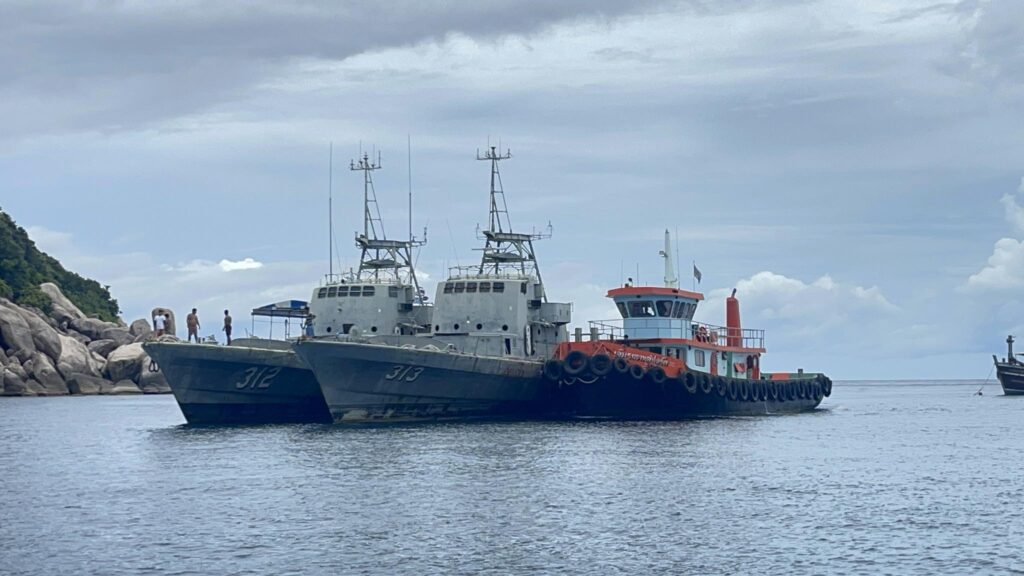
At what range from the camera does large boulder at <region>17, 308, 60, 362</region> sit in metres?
123

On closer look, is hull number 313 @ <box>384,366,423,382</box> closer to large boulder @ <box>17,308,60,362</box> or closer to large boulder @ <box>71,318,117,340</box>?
large boulder @ <box>17,308,60,362</box>

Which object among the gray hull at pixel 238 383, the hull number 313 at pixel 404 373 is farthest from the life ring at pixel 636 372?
the gray hull at pixel 238 383

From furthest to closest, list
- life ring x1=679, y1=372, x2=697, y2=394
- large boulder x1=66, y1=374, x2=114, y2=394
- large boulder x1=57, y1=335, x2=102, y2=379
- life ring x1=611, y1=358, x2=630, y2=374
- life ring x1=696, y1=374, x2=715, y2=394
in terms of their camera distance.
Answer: large boulder x1=66, y1=374, x2=114, y2=394, large boulder x1=57, y1=335, x2=102, y2=379, life ring x1=696, y1=374, x2=715, y2=394, life ring x1=679, y1=372, x2=697, y2=394, life ring x1=611, y1=358, x2=630, y2=374

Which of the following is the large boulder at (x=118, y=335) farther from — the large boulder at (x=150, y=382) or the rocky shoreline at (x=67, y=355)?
the large boulder at (x=150, y=382)

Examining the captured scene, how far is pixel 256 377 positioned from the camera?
210 feet

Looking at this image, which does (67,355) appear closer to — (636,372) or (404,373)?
(404,373)

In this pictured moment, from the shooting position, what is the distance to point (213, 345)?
203ft

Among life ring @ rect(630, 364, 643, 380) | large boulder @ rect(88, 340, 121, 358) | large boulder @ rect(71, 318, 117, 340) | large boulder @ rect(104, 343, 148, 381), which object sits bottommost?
life ring @ rect(630, 364, 643, 380)

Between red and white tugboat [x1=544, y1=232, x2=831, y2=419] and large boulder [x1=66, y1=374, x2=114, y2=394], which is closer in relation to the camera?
red and white tugboat [x1=544, y1=232, x2=831, y2=419]

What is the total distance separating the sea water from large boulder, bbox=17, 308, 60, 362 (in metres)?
64.8

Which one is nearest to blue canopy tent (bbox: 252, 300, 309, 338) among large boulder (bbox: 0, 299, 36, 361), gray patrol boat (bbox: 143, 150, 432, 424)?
gray patrol boat (bbox: 143, 150, 432, 424)

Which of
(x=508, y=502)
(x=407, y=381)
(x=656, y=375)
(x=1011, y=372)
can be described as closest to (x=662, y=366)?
(x=656, y=375)

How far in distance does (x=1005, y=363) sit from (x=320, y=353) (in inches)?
3484

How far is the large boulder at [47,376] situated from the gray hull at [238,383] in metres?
64.7
